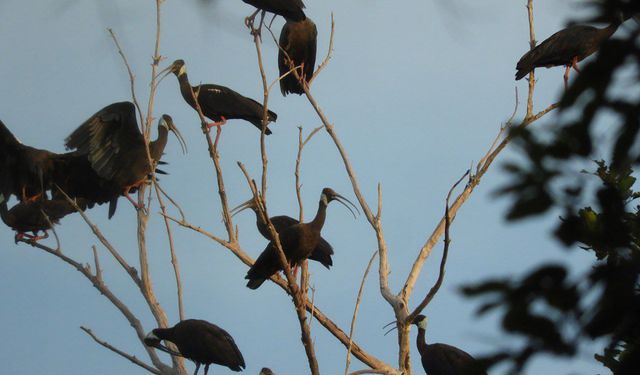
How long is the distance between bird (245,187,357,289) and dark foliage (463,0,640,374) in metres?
4.91

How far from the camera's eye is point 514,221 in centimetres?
180

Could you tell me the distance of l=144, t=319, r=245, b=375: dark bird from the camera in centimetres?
845

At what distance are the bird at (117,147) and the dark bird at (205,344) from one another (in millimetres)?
1490

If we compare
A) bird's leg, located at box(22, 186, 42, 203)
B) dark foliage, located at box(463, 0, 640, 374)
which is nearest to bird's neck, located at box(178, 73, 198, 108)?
bird's leg, located at box(22, 186, 42, 203)

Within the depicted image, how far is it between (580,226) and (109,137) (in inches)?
324

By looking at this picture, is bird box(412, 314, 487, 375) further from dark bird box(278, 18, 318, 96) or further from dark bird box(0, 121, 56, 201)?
dark bird box(0, 121, 56, 201)

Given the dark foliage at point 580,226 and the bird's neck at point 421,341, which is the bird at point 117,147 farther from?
the dark foliage at point 580,226

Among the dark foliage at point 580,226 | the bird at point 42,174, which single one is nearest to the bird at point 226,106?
the bird at point 42,174

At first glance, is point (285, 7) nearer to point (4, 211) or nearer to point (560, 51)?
point (560, 51)

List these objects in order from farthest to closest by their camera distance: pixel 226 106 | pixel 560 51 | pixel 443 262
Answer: pixel 560 51, pixel 226 106, pixel 443 262

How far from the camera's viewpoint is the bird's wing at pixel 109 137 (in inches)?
372

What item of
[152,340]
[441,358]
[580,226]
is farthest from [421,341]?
[580,226]

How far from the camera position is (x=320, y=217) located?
8109mm

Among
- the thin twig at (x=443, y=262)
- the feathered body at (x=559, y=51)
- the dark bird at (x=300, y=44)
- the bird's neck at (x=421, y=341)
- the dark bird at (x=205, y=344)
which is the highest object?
the feathered body at (x=559, y=51)
